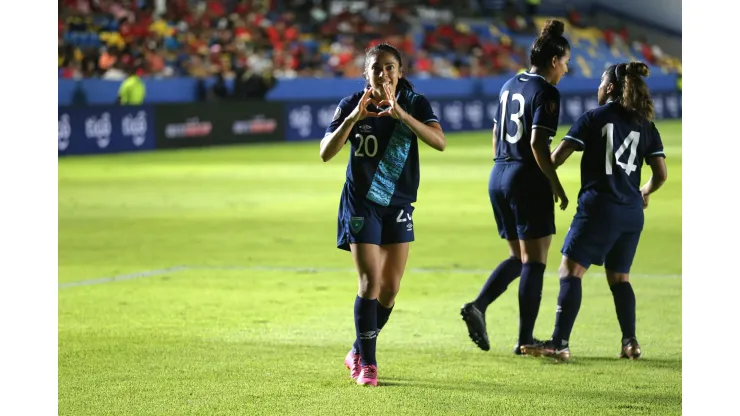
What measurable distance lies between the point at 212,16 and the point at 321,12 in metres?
6.23

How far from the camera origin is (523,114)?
279 inches

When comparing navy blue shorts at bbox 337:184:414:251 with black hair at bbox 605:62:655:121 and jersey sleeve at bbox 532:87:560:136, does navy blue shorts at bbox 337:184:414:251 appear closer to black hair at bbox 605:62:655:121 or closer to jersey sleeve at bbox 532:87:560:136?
jersey sleeve at bbox 532:87:560:136

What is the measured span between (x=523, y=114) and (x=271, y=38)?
3311 cm

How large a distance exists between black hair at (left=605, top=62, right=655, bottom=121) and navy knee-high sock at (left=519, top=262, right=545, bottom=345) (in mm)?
1065

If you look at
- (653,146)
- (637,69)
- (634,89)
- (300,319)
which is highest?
(637,69)

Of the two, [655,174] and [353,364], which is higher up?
[655,174]

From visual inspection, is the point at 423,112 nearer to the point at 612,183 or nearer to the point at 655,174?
the point at 612,183

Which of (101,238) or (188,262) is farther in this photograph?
(101,238)

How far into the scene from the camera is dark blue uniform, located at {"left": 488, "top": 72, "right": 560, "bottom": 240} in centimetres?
706

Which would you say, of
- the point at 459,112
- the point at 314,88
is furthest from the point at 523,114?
the point at 459,112

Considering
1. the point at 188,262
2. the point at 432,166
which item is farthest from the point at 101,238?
the point at 432,166

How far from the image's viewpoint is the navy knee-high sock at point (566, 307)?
23.4 ft
